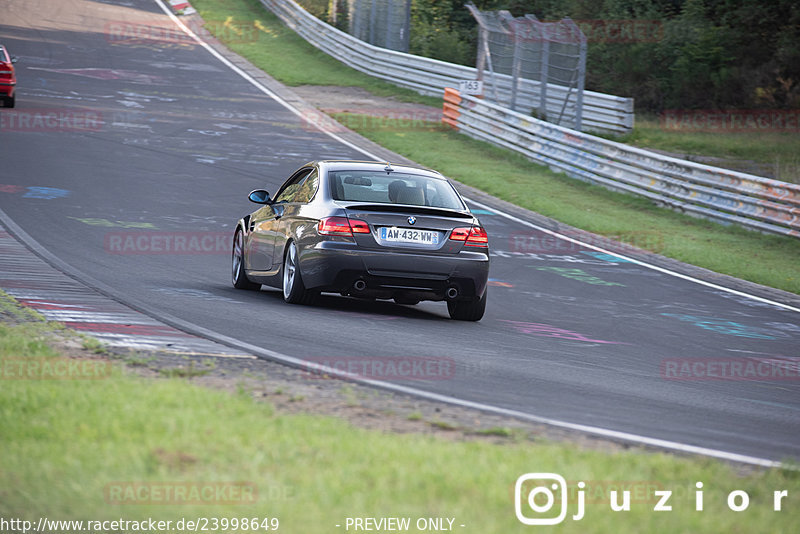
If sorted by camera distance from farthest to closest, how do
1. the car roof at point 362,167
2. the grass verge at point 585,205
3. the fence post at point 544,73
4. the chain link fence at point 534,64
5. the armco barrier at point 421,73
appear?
the armco barrier at point 421,73 < the fence post at point 544,73 < the chain link fence at point 534,64 < the grass verge at point 585,205 < the car roof at point 362,167

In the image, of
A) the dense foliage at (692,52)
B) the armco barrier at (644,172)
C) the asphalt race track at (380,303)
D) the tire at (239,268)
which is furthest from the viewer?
the dense foliage at (692,52)

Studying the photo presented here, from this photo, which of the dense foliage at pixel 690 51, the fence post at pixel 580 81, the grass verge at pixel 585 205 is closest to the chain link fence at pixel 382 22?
the dense foliage at pixel 690 51

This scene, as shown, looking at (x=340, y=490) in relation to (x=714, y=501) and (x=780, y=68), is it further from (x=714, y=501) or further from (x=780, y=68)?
(x=780, y=68)

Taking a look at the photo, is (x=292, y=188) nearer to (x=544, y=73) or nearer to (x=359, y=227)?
(x=359, y=227)

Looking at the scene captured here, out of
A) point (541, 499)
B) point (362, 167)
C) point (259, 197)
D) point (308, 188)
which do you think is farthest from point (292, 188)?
point (541, 499)

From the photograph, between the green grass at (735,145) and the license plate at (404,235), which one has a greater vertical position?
the license plate at (404,235)

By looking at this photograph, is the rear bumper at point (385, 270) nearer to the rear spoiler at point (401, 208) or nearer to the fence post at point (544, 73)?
the rear spoiler at point (401, 208)

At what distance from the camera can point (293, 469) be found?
4375mm

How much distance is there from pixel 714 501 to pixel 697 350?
619cm

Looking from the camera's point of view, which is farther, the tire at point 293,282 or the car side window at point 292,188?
the car side window at point 292,188

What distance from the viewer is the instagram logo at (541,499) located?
156 inches

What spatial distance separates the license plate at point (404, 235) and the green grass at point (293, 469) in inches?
180

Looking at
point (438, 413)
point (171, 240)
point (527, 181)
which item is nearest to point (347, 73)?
point (527, 181)

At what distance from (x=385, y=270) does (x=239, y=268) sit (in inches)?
115
